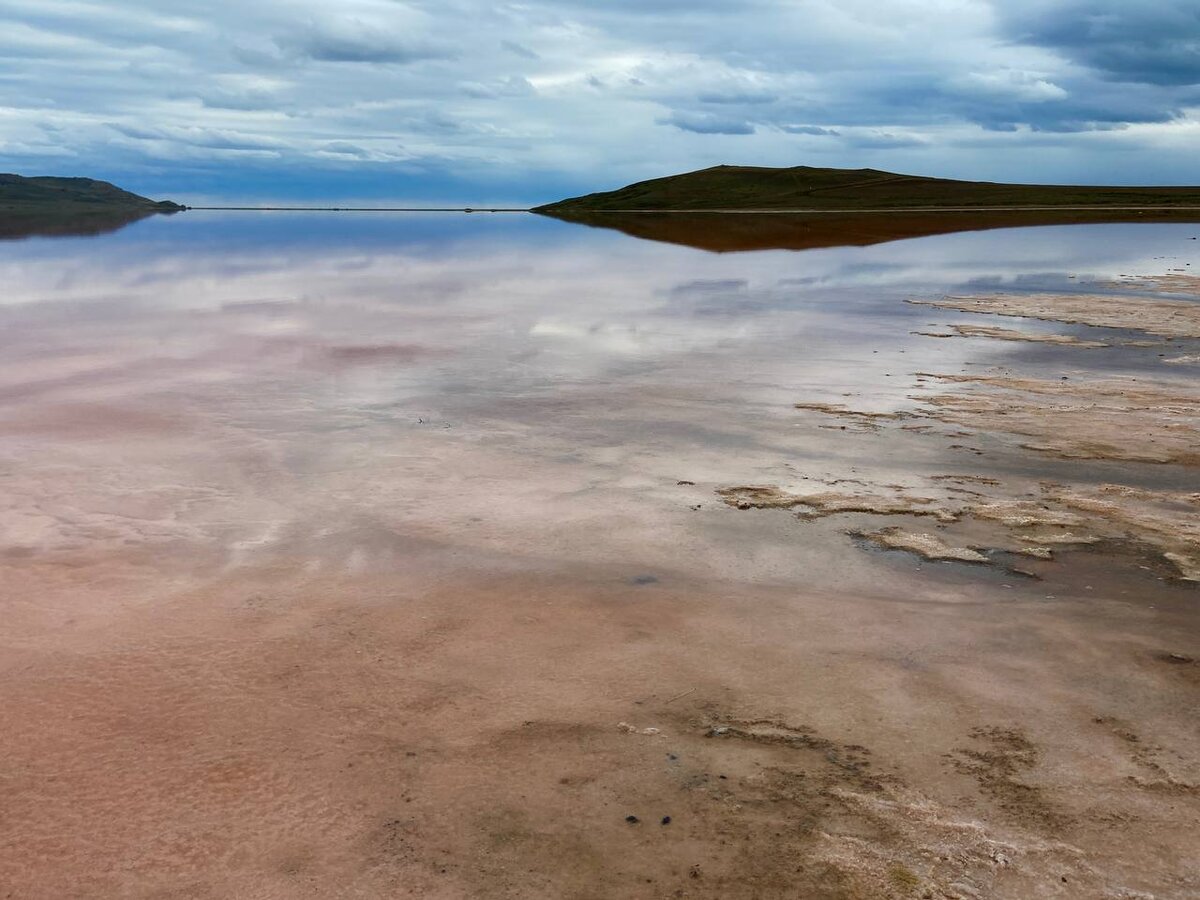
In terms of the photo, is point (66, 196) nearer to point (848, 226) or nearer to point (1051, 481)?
point (848, 226)

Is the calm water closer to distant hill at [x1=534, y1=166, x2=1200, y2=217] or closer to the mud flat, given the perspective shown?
the mud flat

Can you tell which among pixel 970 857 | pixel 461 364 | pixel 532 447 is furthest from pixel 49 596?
pixel 461 364

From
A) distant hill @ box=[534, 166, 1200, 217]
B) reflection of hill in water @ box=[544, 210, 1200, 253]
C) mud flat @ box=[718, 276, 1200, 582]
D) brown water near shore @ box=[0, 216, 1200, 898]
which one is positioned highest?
distant hill @ box=[534, 166, 1200, 217]

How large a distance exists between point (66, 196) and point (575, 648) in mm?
190977

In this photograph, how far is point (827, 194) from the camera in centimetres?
11869

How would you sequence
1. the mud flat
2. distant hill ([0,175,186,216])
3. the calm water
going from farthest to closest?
distant hill ([0,175,186,216]) → the calm water → the mud flat

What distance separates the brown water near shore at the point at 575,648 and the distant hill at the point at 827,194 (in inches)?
3816

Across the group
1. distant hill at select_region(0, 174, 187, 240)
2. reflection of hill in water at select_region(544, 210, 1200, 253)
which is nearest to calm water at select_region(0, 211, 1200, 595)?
reflection of hill in water at select_region(544, 210, 1200, 253)

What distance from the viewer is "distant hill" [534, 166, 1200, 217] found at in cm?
10781

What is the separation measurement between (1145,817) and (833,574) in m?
3.10

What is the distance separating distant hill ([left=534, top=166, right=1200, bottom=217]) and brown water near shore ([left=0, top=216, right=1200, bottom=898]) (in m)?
96.9

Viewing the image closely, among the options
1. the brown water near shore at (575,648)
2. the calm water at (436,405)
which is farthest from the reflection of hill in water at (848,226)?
the brown water near shore at (575,648)

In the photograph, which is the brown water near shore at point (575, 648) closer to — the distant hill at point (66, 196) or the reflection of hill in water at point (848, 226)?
the reflection of hill in water at point (848, 226)

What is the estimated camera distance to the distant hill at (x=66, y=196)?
494 ft
